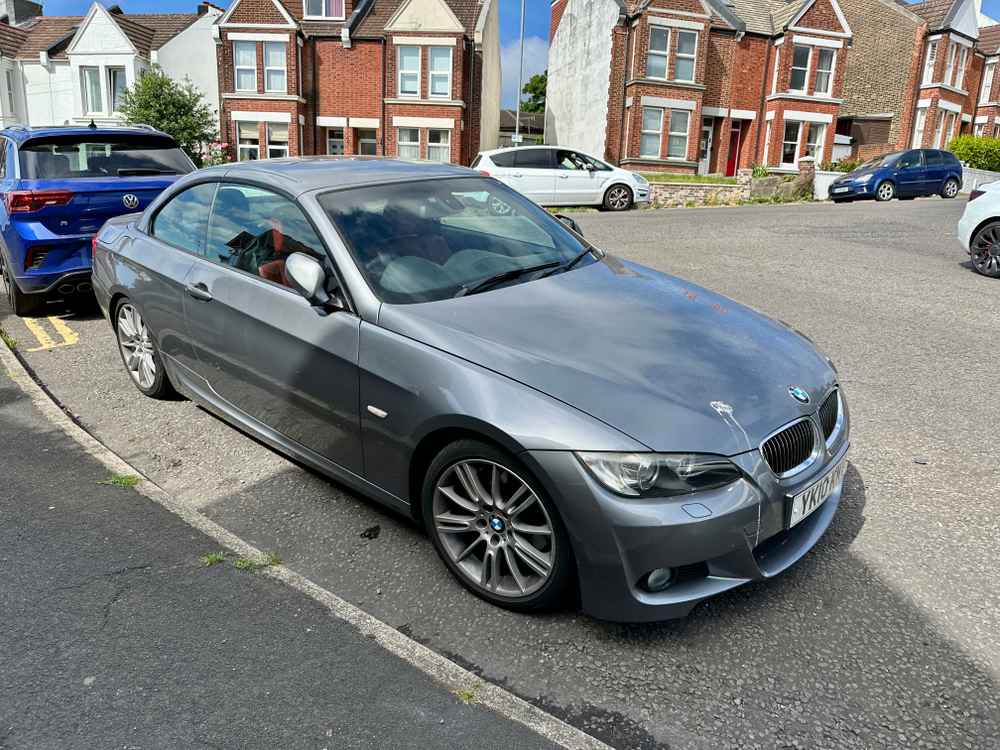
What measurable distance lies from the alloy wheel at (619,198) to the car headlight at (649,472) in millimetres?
18442

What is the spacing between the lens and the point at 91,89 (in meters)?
37.8

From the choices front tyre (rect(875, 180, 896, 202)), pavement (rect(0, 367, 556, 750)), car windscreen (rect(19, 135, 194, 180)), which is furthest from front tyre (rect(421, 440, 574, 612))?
front tyre (rect(875, 180, 896, 202))

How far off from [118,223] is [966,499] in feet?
18.6

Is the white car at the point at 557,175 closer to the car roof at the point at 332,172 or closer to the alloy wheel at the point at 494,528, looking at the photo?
the car roof at the point at 332,172

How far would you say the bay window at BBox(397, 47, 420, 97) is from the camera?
34.6 m

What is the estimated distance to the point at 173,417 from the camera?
526 cm

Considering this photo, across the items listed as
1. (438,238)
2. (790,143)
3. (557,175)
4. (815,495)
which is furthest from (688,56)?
(815,495)

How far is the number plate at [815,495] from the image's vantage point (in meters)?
2.98

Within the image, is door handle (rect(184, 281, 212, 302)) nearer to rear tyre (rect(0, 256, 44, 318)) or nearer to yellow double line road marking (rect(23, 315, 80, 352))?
yellow double line road marking (rect(23, 315, 80, 352))

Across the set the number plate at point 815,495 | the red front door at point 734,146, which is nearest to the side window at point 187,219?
the number plate at point 815,495

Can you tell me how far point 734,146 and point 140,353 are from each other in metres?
34.3

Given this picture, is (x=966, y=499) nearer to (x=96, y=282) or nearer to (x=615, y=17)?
(x=96, y=282)

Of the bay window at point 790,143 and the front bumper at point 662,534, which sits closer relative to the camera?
the front bumper at point 662,534

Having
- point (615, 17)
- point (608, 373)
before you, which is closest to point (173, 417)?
point (608, 373)
